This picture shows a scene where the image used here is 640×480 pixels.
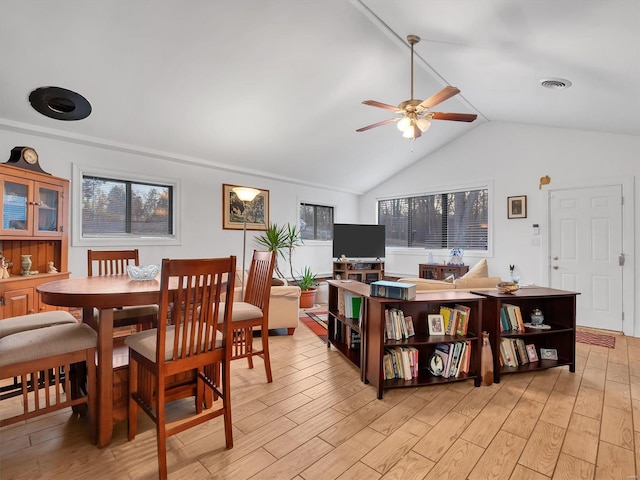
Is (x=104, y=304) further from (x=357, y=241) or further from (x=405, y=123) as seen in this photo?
(x=357, y=241)

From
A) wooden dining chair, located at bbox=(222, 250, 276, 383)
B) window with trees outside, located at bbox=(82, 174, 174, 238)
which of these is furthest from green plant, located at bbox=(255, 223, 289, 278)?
wooden dining chair, located at bbox=(222, 250, 276, 383)

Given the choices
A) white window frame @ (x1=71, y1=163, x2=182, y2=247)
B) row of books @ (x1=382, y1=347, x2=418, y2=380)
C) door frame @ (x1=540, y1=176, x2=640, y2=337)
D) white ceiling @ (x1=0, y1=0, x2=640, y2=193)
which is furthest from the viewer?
door frame @ (x1=540, y1=176, x2=640, y2=337)

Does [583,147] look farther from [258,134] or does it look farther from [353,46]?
[258,134]

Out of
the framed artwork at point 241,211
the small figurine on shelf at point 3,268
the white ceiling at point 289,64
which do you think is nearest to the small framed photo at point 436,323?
the white ceiling at point 289,64

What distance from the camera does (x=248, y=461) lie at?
5.74 feet

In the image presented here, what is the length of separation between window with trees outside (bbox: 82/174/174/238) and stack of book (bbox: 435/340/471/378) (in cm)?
383

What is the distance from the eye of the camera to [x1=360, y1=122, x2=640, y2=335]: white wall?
14.0ft

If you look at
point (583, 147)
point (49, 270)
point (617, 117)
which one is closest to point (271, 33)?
point (49, 270)

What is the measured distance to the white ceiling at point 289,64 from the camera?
2.46 m

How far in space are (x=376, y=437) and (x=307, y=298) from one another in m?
3.46

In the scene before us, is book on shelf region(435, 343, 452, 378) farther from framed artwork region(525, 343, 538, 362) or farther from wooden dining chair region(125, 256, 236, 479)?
wooden dining chair region(125, 256, 236, 479)

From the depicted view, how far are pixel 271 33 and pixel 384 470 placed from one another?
11.1ft

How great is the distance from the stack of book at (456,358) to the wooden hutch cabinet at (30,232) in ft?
11.9

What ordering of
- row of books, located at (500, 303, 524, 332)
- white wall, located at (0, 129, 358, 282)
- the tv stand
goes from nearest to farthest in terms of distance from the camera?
row of books, located at (500, 303, 524, 332)
white wall, located at (0, 129, 358, 282)
the tv stand
